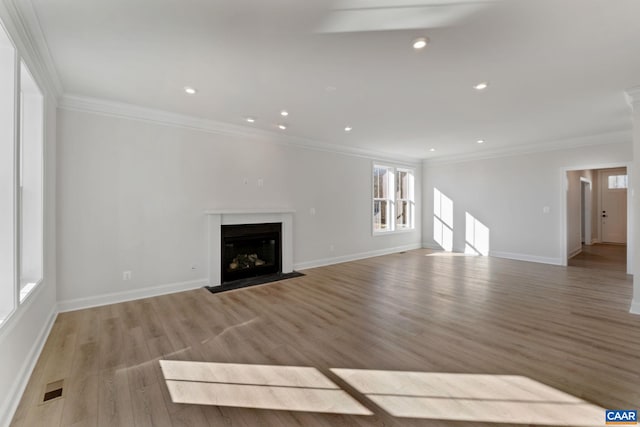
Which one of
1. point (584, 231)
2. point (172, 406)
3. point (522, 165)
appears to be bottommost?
point (172, 406)

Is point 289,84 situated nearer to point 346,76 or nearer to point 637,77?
point 346,76

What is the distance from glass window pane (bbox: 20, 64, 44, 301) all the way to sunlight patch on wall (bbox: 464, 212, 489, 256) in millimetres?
8257

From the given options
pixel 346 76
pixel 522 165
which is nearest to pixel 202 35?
pixel 346 76

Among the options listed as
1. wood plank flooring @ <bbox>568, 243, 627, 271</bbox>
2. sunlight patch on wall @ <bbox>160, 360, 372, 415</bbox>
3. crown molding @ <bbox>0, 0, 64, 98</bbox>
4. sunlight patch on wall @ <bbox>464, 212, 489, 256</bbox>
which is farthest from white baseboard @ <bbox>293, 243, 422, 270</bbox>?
crown molding @ <bbox>0, 0, 64, 98</bbox>

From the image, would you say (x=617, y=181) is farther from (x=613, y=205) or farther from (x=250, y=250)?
(x=250, y=250)

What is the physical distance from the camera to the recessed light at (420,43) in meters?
2.26

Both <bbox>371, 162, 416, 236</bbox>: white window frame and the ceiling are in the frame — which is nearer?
the ceiling

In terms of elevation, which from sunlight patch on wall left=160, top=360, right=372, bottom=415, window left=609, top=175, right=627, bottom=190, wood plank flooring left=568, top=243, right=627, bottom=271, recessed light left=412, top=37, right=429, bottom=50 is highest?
recessed light left=412, top=37, right=429, bottom=50

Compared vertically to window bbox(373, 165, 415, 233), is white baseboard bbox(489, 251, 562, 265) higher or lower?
lower

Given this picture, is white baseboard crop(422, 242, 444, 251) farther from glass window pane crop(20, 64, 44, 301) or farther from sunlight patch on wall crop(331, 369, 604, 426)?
glass window pane crop(20, 64, 44, 301)

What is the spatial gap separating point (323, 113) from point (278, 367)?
337 cm

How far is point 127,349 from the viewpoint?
8.16ft

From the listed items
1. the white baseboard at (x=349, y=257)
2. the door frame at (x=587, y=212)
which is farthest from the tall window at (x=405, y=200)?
the door frame at (x=587, y=212)

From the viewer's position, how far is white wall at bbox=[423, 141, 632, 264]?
5.76 metres
